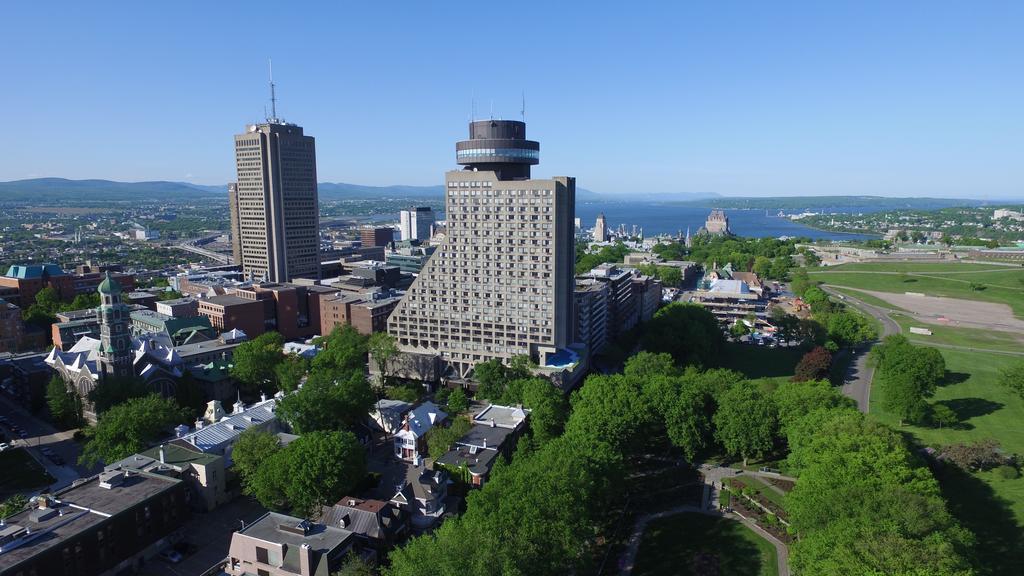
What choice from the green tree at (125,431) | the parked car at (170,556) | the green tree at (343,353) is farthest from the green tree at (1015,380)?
the green tree at (125,431)

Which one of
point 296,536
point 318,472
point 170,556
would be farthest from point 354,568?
point 170,556

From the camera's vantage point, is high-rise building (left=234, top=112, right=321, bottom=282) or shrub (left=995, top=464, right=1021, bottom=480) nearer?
shrub (left=995, top=464, right=1021, bottom=480)

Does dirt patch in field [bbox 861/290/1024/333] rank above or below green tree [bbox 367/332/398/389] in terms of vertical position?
below

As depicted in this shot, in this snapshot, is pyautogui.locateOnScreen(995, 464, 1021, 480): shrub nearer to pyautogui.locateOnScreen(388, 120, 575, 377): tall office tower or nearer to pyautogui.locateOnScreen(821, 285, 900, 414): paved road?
pyautogui.locateOnScreen(821, 285, 900, 414): paved road

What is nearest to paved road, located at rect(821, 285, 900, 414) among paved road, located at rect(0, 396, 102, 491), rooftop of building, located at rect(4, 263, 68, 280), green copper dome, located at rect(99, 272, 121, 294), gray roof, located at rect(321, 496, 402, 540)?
gray roof, located at rect(321, 496, 402, 540)

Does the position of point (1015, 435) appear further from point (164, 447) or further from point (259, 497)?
point (164, 447)
